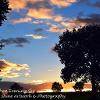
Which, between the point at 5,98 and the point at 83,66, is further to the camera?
the point at 83,66

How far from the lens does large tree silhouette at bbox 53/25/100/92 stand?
10200 centimetres

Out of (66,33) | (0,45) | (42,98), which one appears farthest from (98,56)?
(0,45)

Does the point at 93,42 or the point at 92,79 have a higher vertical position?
the point at 93,42

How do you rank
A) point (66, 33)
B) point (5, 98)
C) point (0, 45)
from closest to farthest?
point (0, 45) → point (5, 98) → point (66, 33)

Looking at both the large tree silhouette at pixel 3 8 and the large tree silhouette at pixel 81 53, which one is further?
the large tree silhouette at pixel 81 53

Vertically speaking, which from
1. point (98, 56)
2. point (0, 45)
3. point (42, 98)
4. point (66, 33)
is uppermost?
point (66, 33)

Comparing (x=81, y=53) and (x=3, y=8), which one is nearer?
(x=3, y=8)

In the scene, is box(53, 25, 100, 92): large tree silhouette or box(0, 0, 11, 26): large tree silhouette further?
box(53, 25, 100, 92): large tree silhouette

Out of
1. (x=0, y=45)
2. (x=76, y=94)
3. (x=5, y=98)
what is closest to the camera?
(x=0, y=45)

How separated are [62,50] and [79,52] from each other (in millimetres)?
5250

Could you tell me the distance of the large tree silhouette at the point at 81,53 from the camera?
102 meters

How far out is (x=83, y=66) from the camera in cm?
Result: 10250

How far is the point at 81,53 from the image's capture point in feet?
335

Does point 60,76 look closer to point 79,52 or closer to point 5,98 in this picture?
point 79,52
